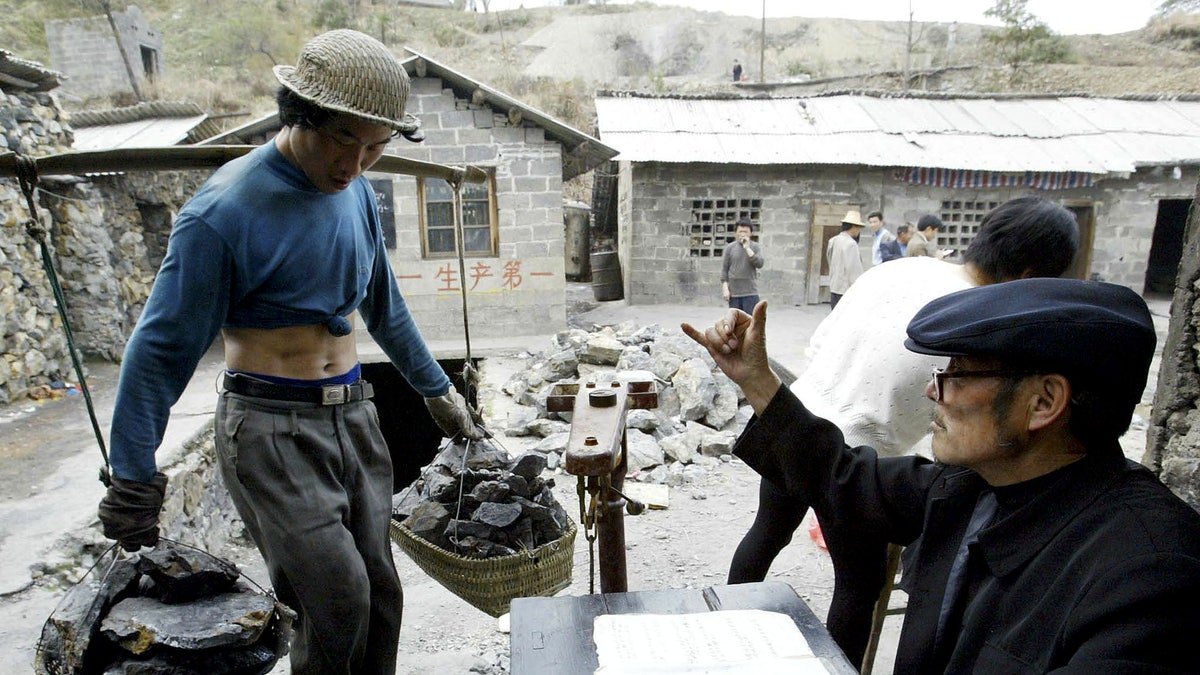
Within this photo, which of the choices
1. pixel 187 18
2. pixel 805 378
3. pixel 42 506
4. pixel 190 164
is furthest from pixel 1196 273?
pixel 187 18

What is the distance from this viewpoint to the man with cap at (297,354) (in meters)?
1.75

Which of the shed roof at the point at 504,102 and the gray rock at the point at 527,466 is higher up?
the shed roof at the point at 504,102

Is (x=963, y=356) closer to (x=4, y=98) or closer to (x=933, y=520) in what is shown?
(x=933, y=520)

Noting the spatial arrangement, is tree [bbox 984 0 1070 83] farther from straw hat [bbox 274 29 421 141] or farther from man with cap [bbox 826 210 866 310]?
straw hat [bbox 274 29 421 141]

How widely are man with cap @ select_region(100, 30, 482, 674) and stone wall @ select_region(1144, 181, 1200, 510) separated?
2292 mm

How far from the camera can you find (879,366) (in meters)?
2.29

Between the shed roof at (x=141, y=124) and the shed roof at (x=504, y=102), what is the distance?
3.64 m

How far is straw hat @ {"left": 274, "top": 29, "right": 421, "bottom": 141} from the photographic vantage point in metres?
1.72

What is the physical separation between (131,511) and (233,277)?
639mm

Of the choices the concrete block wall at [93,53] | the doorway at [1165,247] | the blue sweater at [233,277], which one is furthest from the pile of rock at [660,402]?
the concrete block wall at [93,53]

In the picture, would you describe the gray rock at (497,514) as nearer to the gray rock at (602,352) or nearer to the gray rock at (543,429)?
the gray rock at (543,429)

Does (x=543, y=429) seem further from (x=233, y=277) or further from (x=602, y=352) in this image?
(x=233, y=277)

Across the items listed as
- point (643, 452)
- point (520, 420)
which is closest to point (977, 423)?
point (643, 452)

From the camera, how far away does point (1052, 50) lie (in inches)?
844
